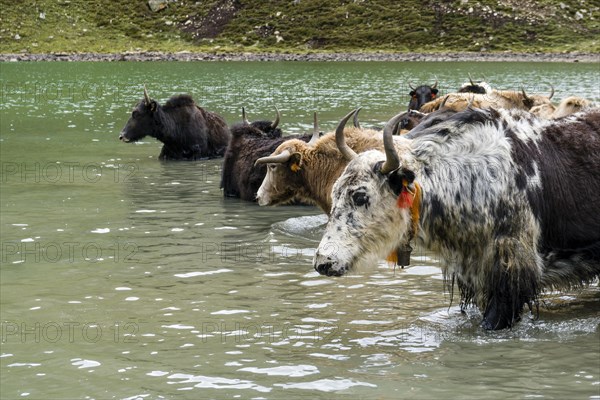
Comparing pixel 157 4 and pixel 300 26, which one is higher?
pixel 157 4

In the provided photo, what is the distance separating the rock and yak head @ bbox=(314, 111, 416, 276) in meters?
108

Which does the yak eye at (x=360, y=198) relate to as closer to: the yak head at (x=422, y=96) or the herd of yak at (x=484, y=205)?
the herd of yak at (x=484, y=205)

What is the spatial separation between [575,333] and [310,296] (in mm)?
2576

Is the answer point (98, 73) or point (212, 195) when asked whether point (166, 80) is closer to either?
point (98, 73)

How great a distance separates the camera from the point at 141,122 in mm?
20625

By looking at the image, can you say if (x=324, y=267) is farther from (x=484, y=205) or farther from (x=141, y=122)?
(x=141, y=122)

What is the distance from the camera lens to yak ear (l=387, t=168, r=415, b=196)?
709 centimetres

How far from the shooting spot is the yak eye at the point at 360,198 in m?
7.24

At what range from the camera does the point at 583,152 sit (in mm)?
7750

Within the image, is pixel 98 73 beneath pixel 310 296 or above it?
above

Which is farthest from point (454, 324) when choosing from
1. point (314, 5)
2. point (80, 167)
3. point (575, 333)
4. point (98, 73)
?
point (314, 5)

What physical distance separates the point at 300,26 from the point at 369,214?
99.5 m

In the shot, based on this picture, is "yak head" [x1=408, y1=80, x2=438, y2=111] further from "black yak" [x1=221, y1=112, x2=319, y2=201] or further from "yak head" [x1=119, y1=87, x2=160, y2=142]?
"black yak" [x1=221, y1=112, x2=319, y2=201]

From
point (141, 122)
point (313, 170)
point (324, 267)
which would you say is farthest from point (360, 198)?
point (141, 122)
